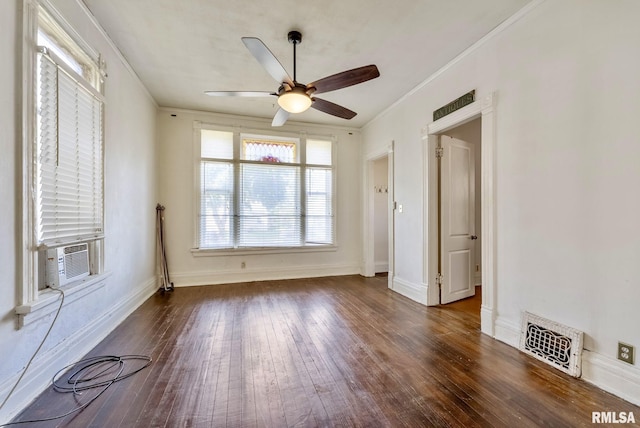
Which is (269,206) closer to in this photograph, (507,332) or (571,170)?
(507,332)

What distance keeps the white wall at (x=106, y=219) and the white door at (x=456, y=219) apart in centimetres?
384

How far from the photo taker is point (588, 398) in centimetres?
171

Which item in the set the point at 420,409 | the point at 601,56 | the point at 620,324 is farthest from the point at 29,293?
the point at 601,56

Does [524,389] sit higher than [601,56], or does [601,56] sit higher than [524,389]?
[601,56]

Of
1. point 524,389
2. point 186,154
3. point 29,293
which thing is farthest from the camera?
point 186,154

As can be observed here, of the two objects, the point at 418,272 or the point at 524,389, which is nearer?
the point at 524,389

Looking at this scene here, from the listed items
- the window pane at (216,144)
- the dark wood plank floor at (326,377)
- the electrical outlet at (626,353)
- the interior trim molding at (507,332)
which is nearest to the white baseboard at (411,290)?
the dark wood plank floor at (326,377)

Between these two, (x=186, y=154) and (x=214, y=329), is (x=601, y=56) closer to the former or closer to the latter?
(x=214, y=329)

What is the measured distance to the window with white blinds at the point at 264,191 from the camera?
471cm

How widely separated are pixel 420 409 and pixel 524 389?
0.79m

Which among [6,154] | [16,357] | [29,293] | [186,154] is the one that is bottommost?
[16,357]

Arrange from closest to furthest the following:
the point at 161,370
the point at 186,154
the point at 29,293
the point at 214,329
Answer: the point at 29,293 → the point at 161,370 → the point at 214,329 → the point at 186,154

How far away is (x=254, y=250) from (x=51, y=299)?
3.07 m

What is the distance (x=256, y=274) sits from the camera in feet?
16.0
